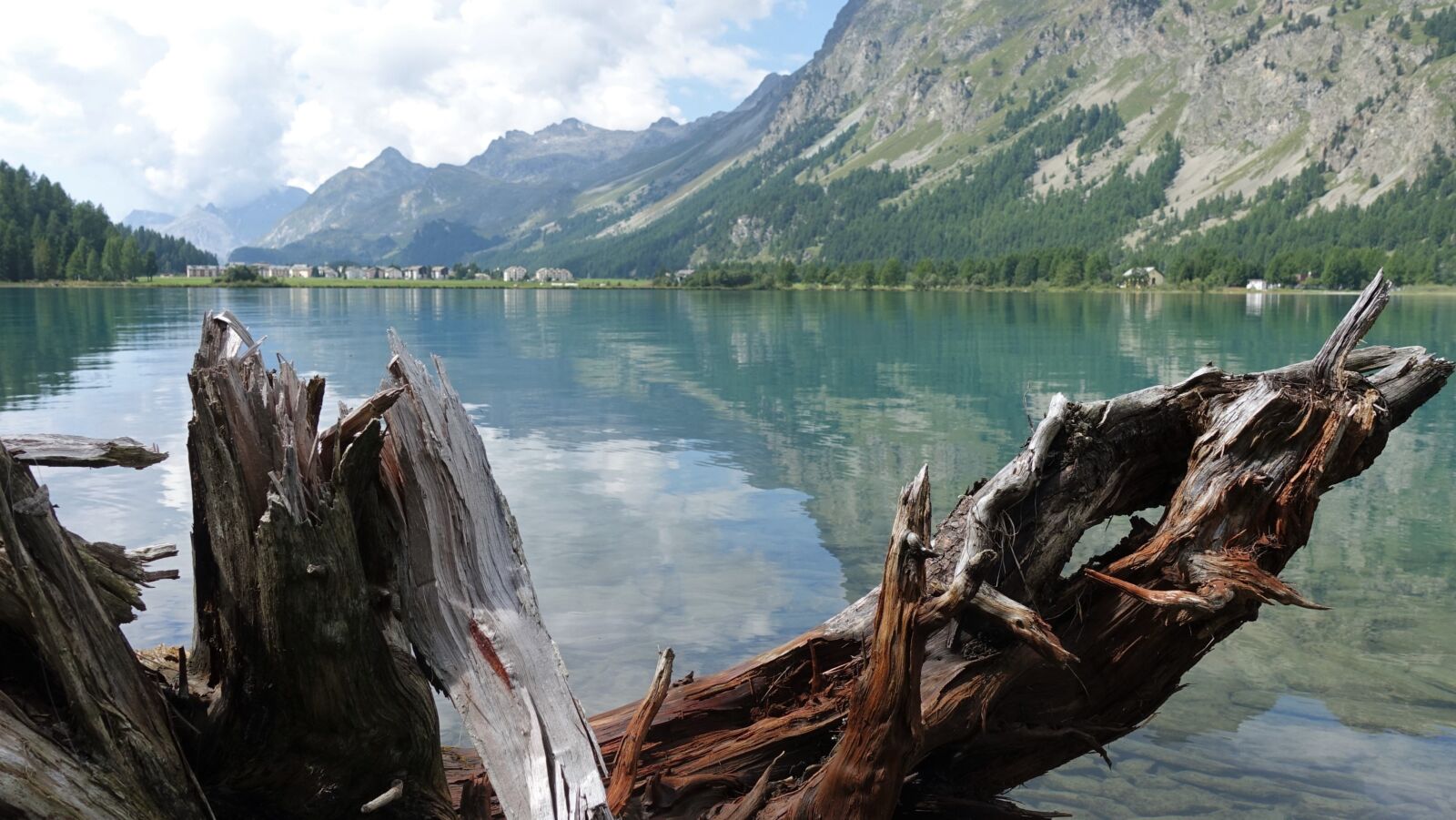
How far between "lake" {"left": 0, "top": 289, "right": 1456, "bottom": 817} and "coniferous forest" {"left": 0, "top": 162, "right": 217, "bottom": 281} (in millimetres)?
141368

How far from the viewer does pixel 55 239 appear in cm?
16975

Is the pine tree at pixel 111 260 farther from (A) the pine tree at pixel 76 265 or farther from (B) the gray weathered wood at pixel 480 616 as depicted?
(B) the gray weathered wood at pixel 480 616

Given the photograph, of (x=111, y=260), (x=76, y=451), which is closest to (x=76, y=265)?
(x=111, y=260)

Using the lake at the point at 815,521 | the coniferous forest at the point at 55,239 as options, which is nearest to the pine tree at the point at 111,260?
the coniferous forest at the point at 55,239

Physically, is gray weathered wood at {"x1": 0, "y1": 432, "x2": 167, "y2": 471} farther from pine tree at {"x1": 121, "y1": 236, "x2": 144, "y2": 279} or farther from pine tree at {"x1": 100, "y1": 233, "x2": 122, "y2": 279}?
pine tree at {"x1": 121, "y1": 236, "x2": 144, "y2": 279}

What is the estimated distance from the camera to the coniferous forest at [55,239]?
16088 centimetres

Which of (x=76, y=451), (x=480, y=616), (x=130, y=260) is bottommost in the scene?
(x=480, y=616)

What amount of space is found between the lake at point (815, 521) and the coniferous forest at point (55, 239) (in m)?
141

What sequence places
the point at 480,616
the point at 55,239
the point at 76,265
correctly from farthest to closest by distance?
the point at 55,239 < the point at 76,265 < the point at 480,616

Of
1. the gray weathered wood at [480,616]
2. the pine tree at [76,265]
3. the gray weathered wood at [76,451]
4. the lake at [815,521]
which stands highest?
the pine tree at [76,265]

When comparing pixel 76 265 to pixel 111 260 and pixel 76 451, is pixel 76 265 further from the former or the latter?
pixel 76 451

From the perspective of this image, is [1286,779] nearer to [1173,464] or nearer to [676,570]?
[1173,464]

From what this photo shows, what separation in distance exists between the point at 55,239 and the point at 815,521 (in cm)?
19236

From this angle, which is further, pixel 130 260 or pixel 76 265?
pixel 130 260
